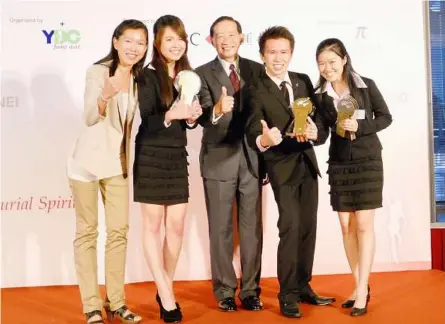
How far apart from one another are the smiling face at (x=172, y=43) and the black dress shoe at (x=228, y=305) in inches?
51.4

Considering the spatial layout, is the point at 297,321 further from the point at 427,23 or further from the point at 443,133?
the point at 427,23

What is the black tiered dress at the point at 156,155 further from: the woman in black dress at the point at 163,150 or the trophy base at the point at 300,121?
the trophy base at the point at 300,121

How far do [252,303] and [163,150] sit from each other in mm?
952

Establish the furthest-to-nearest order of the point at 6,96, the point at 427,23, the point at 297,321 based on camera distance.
A: the point at 427,23 < the point at 6,96 < the point at 297,321

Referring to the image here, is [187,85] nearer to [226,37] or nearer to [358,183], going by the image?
[226,37]

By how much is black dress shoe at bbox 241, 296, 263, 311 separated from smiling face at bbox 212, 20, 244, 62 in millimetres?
1299

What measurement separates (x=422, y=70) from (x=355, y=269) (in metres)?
1.54

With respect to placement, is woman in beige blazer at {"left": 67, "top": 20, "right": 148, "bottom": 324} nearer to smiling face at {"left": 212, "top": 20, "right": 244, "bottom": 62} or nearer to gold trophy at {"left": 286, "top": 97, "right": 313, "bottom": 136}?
smiling face at {"left": 212, "top": 20, "right": 244, "bottom": 62}

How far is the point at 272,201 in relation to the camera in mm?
3701

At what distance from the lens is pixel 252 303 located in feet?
9.70

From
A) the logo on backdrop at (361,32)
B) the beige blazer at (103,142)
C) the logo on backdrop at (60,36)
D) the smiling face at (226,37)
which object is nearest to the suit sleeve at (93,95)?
the beige blazer at (103,142)

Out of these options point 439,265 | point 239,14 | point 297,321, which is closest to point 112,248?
point 297,321

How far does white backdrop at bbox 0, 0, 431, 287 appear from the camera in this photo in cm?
353

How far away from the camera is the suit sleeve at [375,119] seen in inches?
111
